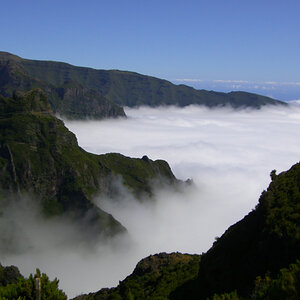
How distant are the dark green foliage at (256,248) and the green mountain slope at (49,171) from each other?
382ft

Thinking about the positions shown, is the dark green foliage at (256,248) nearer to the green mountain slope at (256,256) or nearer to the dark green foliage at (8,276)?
the green mountain slope at (256,256)

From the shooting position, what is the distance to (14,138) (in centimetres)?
18038

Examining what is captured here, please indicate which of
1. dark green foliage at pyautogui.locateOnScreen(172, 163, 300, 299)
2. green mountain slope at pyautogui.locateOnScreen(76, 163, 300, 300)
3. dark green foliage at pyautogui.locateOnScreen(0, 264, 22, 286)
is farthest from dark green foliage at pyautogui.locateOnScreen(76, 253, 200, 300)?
dark green foliage at pyautogui.locateOnScreen(0, 264, 22, 286)

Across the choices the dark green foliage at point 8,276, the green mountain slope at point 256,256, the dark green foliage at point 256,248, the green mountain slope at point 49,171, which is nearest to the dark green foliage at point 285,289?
the green mountain slope at point 256,256

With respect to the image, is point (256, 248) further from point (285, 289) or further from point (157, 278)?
point (157, 278)

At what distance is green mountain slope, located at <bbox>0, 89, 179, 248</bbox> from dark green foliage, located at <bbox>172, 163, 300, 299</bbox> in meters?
116

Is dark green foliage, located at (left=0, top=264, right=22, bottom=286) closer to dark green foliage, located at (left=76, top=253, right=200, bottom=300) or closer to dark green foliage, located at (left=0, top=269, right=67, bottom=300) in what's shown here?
dark green foliage, located at (left=76, top=253, right=200, bottom=300)

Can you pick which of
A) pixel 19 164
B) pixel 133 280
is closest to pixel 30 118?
pixel 19 164

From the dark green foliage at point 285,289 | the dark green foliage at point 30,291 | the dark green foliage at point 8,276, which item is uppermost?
the dark green foliage at point 285,289

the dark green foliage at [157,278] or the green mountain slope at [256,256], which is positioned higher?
the green mountain slope at [256,256]

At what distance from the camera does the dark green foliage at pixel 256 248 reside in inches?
1476

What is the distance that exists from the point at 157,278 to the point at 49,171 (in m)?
126

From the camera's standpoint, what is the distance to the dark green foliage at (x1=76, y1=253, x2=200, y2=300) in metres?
56.6

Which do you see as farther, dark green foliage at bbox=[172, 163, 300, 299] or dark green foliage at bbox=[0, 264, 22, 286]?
dark green foliage at bbox=[0, 264, 22, 286]
